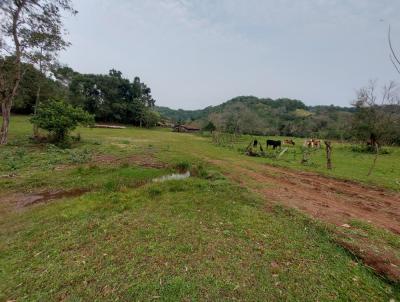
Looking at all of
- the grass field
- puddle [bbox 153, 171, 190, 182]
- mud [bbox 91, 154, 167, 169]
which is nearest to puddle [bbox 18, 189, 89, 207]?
the grass field

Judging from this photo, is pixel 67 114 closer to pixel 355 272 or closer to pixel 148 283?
pixel 148 283

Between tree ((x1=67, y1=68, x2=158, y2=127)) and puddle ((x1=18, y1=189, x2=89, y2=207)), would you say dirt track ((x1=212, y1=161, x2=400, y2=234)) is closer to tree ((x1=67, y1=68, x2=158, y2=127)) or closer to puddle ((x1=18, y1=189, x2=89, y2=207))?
puddle ((x1=18, y1=189, x2=89, y2=207))

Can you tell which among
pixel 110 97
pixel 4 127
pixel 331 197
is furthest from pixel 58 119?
pixel 110 97

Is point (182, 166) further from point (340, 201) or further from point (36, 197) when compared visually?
point (340, 201)

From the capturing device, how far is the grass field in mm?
3049

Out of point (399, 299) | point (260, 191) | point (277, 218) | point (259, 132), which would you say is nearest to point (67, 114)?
point (260, 191)

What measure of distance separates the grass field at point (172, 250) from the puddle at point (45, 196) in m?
0.21

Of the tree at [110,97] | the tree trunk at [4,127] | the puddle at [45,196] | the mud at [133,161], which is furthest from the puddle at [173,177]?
the tree at [110,97]

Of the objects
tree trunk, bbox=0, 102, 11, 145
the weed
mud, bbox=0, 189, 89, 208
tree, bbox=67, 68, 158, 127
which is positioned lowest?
mud, bbox=0, 189, 89, 208

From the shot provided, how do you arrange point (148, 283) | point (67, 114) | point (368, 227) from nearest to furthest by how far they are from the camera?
point (148, 283), point (368, 227), point (67, 114)

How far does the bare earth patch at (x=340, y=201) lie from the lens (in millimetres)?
3899

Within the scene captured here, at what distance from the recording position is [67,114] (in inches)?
602

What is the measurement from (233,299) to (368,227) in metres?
3.85

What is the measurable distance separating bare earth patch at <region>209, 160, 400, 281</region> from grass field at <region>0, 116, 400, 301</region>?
34 cm
